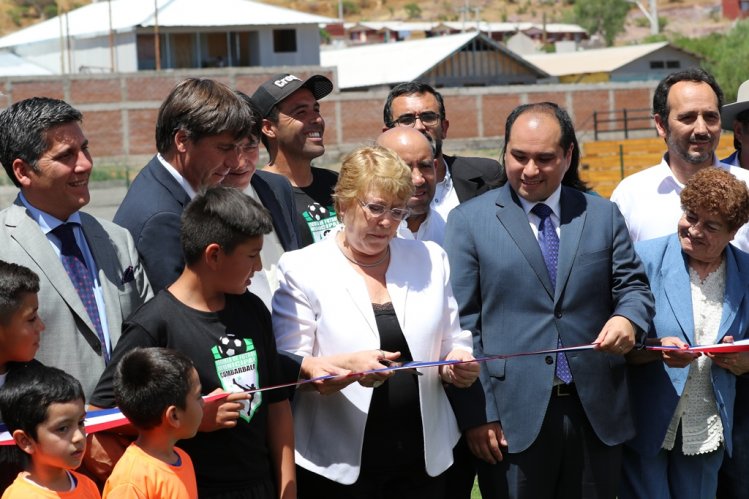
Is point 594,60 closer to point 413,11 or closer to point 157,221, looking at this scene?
point 413,11

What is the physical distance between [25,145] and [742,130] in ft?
14.2

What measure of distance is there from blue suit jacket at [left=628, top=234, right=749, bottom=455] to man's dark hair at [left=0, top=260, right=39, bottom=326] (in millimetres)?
3002

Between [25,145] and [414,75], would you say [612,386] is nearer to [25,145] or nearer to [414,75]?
[25,145]

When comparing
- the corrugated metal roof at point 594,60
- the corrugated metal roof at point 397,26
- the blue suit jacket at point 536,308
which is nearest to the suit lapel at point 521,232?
the blue suit jacket at point 536,308

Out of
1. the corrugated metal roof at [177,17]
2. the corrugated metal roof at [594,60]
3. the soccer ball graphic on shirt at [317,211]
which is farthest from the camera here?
the corrugated metal roof at [594,60]

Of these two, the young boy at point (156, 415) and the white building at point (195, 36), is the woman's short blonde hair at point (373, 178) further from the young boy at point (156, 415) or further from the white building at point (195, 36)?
the white building at point (195, 36)

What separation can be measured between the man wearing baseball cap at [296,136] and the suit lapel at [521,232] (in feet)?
3.61

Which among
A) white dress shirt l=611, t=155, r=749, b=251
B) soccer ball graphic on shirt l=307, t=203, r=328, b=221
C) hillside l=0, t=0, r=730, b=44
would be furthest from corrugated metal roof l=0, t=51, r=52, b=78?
white dress shirt l=611, t=155, r=749, b=251

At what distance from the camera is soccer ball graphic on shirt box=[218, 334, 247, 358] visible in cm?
407

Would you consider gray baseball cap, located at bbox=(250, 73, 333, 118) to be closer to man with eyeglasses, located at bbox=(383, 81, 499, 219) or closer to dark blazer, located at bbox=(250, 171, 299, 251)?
man with eyeglasses, located at bbox=(383, 81, 499, 219)

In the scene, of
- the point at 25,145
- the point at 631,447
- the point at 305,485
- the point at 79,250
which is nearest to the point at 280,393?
the point at 305,485

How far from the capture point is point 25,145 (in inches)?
163

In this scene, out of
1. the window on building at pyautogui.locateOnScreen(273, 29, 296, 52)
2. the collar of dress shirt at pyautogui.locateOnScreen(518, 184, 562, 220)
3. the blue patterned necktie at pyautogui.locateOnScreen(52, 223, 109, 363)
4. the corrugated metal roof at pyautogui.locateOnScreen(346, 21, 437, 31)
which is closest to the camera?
the blue patterned necktie at pyautogui.locateOnScreen(52, 223, 109, 363)

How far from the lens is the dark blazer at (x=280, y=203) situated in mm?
5160
